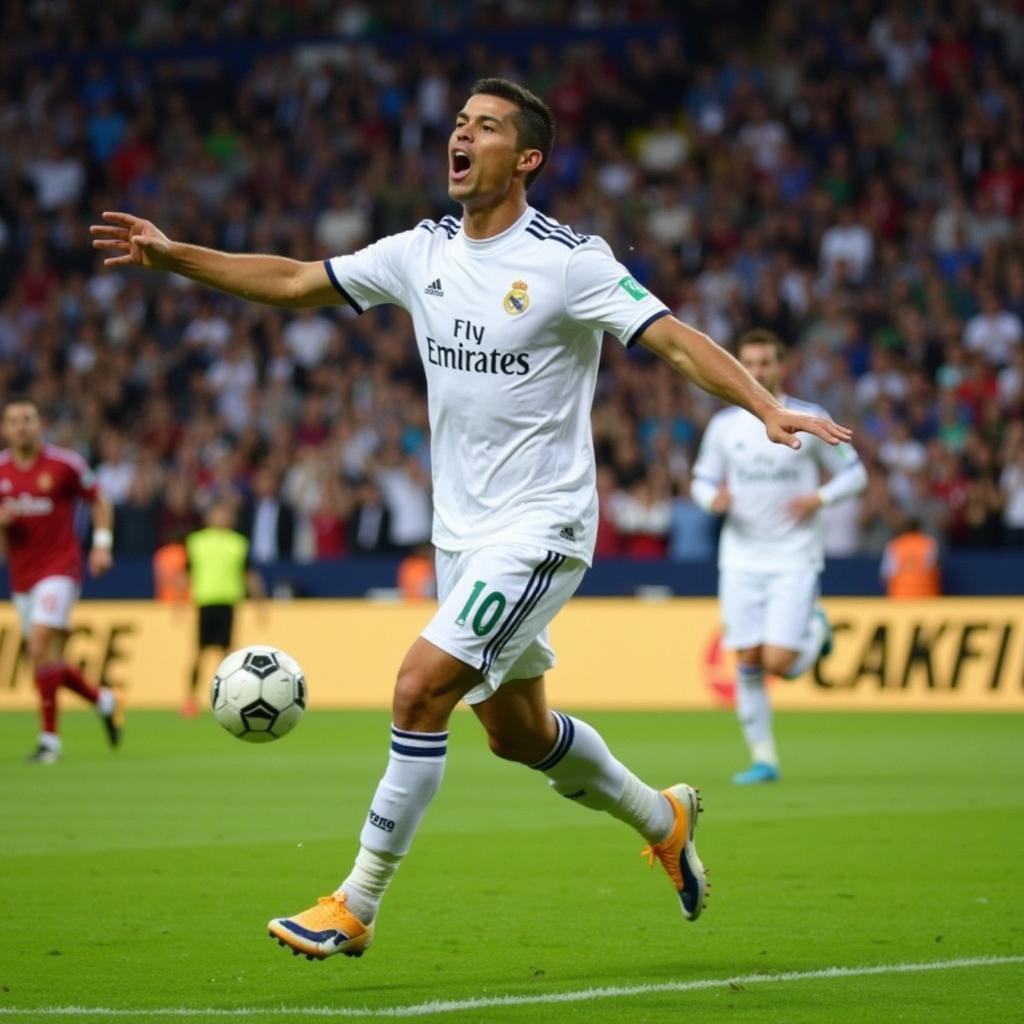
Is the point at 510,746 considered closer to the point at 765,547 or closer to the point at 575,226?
the point at 765,547

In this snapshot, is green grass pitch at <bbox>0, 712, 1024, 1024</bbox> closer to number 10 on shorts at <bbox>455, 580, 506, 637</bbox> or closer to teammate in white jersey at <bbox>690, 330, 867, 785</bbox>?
teammate in white jersey at <bbox>690, 330, 867, 785</bbox>

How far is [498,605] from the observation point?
6996mm

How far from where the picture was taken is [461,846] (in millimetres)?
10781

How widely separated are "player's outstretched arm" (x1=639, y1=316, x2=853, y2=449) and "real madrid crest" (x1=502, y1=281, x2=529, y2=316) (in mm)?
424

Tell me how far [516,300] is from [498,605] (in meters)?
1.00

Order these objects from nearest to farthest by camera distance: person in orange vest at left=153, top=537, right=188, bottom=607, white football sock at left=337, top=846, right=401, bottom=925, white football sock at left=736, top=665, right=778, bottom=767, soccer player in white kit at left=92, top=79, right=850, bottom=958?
1. white football sock at left=337, top=846, right=401, bottom=925
2. soccer player in white kit at left=92, top=79, right=850, bottom=958
3. white football sock at left=736, top=665, right=778, bottom=767
4. person in orange vest at left=153, top=537, right=188, bottom=607

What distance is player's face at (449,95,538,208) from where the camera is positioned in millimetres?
7281

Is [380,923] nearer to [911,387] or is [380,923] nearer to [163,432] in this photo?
[911,387]

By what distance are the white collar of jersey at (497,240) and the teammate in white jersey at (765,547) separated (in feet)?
21.6

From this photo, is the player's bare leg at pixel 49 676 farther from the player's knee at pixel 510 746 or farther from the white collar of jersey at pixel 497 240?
the white collar of jersey at pixel 497 240

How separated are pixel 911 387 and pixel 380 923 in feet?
55.2

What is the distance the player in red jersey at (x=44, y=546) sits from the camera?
51.5 feet

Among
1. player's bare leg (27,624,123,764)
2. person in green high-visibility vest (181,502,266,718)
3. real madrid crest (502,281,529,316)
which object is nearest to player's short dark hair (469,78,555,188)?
real madrid crest (502,281,529,316)

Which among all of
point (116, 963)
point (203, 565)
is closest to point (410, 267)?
point (116, 963)
